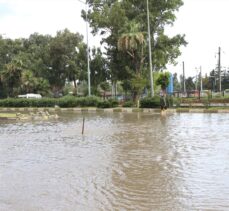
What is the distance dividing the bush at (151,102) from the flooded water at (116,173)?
741 inches

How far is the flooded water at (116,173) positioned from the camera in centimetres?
773

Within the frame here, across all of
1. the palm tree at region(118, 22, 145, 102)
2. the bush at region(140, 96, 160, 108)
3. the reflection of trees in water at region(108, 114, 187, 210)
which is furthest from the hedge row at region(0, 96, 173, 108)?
the reflection of trees in water at region(108, 114, 187, 210)

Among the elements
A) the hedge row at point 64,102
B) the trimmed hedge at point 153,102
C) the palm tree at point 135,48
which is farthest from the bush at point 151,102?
the palm tree at point 135,48

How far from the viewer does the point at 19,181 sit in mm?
9617

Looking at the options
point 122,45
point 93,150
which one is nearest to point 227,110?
point 122,45

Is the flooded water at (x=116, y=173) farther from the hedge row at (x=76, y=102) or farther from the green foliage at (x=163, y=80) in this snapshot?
the green foliage at (x=163, y=80)

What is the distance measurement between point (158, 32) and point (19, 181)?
A: 4011cm

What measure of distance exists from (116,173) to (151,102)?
26.5 metres

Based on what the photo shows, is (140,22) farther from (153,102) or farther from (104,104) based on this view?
(153,102)

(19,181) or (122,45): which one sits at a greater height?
(122,45)

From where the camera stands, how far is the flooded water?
773 centimetres

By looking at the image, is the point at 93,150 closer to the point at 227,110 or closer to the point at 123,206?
the point at 123,206

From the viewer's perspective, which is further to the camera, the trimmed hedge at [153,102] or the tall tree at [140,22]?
the tall tree at [140,22]

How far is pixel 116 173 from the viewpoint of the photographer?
33.9 ft
